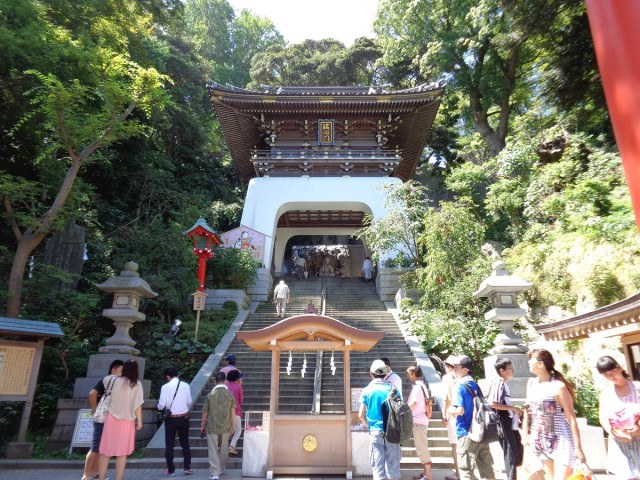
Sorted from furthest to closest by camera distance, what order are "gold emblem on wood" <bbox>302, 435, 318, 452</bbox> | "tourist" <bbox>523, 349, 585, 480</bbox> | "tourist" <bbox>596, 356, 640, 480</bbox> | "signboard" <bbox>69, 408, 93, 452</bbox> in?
"signboard" <bbox>69, 408, 93, 452</bbox> → "gold emblem on wood" <bbox>302, 435, 318, 452</bbox> → "tourist" <bbox>523, 349, 585, 480</bbox> → "tourist" <bbox>596, 356, 640, 480</bbox>

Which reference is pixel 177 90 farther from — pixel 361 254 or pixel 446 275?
pixel 446 275

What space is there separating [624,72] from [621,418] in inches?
91.8

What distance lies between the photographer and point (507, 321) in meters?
6.78

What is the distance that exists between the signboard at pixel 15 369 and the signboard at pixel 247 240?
953 centimetres

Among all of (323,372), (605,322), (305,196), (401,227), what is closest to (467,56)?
(305,196)

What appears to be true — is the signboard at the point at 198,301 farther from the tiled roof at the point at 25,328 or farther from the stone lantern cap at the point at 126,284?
the tiled roof at the point at 25,328

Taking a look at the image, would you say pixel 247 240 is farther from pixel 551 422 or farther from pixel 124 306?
pixel 551 422

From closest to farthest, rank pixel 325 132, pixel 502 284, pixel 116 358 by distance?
pixel 116 358 < pixel 502 284 < pixel 325 132

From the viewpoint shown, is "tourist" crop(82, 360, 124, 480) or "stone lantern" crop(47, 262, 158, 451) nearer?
"tourist" crop(82, 360, 124, 480)

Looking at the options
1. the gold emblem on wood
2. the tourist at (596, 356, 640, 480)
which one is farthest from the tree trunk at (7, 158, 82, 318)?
the tourist at (596, 356, 640, 480)

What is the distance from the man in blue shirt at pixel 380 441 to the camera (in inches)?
149

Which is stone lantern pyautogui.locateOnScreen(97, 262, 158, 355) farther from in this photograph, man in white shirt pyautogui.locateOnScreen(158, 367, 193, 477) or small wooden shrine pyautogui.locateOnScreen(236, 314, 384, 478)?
small wooden shrine pyautogui.locateOnScreen(236, 314, 384, 478)

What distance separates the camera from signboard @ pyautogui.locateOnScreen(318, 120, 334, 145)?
1761 cm

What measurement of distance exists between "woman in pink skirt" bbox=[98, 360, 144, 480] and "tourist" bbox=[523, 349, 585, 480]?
3798mm
